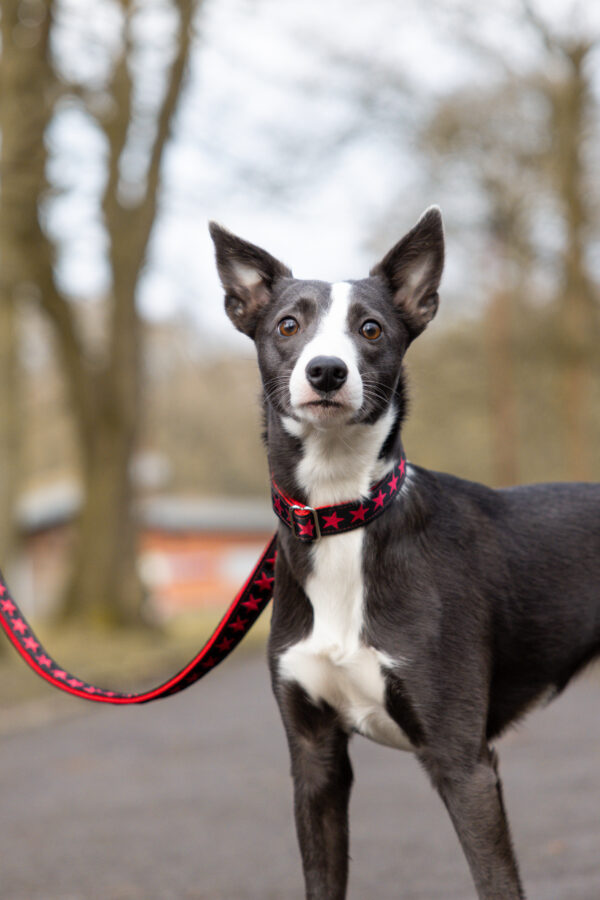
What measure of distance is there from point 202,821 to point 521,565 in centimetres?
343

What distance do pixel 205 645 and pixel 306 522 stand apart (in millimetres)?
641

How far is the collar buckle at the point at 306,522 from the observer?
3467 millimetres

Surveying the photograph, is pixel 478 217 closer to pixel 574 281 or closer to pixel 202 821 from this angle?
pixel 574 281

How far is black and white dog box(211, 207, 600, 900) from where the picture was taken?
3.32 metres

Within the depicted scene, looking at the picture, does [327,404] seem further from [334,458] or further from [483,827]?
[483,827]

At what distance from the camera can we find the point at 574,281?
20.1 metres

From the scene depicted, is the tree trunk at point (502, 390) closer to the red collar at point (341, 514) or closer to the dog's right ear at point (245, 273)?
the dog's right ear at point (245, 273)

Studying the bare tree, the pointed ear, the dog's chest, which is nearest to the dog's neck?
the dog's chest

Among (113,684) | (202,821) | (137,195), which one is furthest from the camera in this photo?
(137,195)

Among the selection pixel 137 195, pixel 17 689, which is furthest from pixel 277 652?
pixel 137 195

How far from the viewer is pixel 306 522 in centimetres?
347

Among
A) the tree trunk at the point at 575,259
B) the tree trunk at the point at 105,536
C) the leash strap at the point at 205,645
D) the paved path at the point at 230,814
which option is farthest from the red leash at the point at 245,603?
the tree trunk at the point at 575,259

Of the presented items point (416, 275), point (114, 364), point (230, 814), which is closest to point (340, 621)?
point (416, 275)

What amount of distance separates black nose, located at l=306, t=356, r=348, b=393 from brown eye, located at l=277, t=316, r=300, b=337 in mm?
283
